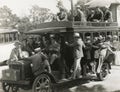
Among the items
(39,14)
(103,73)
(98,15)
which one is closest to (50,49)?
(39,14)

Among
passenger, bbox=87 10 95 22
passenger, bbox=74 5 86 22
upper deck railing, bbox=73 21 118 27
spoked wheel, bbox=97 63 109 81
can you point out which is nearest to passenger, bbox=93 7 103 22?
passenger, bbox=87 10 95 22

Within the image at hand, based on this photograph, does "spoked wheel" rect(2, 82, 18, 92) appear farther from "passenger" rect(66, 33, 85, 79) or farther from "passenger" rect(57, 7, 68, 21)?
"passenger" rect(57, 7, 68, 21)

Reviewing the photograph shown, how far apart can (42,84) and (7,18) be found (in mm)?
1291

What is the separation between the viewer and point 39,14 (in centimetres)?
632

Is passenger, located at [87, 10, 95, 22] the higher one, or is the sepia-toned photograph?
passenger, located at [87, 10, 95, 22]

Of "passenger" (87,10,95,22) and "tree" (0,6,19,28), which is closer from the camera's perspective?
"tree" (0,6,19,28)

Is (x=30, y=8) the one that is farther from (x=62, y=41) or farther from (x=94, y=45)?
(x=94, y=45)

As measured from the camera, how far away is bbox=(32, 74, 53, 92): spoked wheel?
5160 millimetres

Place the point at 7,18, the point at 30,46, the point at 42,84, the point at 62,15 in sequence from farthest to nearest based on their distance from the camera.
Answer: the point at 62,15 → the point at 30,46 → the point at 7,18 → the point at 42,84

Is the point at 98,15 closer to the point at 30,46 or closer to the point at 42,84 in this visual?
the point at 30,46

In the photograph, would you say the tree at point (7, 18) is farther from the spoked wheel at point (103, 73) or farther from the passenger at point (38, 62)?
the spoked wheel at point (103, 73)

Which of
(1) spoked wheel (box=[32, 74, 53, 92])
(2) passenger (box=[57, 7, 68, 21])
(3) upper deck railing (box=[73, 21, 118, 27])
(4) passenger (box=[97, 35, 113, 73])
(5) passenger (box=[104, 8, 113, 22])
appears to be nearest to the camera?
(1) spoked wheel (box=[32, 74, 53, 92])

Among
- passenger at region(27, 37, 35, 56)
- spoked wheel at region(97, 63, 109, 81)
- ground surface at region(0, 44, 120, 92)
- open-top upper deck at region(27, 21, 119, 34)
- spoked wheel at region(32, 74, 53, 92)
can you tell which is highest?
open-top upper deck at region(27, 21, 119, 34)

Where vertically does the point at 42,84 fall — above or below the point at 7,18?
below
